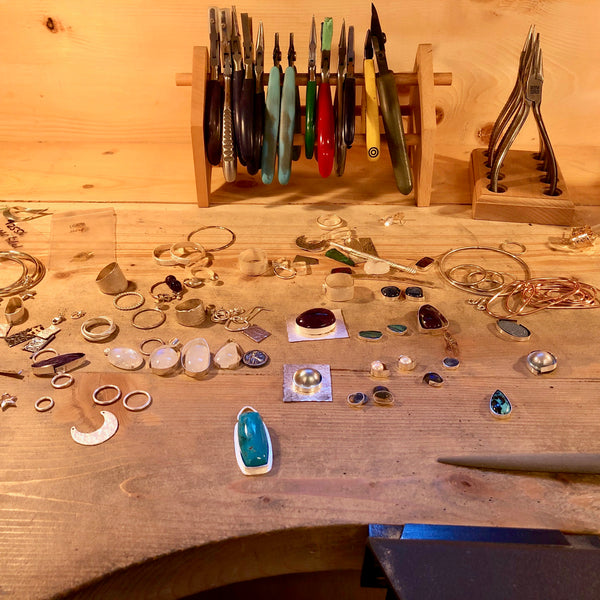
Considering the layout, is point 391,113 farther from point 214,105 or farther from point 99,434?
point 99,434

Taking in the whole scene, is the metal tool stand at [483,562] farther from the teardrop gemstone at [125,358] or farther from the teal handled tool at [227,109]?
the teal handled tool at [227,109]

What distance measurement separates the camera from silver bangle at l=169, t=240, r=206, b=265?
106 centimetres

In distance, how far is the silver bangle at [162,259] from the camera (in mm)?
1065

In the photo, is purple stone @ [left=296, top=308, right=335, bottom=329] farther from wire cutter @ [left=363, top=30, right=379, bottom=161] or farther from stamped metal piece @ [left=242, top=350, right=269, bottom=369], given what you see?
wire cutter @ [left=363, top=30, right=379, bottom=161]

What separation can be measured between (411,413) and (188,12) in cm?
92

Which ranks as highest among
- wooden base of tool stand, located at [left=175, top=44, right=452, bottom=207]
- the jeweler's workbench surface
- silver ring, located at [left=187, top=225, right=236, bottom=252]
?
wooden base of tool stand, located at [left=175, top=44, right=452, bottom=207]

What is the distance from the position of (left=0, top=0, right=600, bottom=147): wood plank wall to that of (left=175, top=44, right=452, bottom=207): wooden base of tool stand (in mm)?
145

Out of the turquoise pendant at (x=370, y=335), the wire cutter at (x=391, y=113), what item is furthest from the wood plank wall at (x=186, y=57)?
the turquoise pendant at (x=370, y=335)

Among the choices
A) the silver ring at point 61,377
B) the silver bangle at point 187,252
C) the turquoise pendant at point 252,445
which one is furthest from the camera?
the silver bangle at point 187,252

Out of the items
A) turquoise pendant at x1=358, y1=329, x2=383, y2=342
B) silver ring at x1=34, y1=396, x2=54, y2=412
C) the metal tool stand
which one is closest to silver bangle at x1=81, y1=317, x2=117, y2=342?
silver ring at x1=34, y1=396, x2=54, y2=412

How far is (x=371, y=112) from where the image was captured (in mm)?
1117

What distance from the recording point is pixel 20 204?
3.97ft

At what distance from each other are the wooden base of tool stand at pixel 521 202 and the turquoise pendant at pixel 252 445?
0.64 metres

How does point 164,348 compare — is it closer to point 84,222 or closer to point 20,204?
point 84,222
